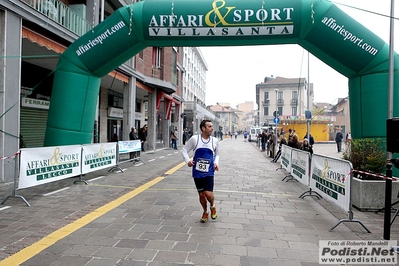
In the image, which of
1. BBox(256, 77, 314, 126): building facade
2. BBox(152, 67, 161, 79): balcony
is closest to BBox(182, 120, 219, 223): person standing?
BBox(152, 67, 161, 79): balcony

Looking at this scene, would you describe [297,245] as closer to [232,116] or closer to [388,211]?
[388,211]

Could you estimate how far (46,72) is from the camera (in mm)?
13734

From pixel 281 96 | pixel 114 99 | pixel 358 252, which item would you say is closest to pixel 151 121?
pixel 114 99

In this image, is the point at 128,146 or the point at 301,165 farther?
the point at 128,146

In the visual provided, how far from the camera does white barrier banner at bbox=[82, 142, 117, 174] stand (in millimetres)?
8297

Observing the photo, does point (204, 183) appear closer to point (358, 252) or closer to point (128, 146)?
point (358, 252)

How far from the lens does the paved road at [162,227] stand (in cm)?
351

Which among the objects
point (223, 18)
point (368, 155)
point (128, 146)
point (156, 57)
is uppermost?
point (156, 57)

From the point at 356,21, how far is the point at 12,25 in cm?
895

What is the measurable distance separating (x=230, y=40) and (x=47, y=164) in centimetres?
539

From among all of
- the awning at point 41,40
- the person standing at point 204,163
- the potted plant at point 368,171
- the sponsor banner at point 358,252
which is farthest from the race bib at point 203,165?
the awning at point 41,40

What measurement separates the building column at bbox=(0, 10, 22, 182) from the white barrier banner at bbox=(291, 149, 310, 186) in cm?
794

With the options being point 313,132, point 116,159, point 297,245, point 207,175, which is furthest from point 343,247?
point 313,132

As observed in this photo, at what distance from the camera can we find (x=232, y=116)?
119m
